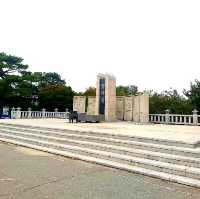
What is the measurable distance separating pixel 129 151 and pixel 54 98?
29.9 metres

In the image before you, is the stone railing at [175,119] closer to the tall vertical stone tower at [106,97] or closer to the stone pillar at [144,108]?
the stone pillar at [144,108]

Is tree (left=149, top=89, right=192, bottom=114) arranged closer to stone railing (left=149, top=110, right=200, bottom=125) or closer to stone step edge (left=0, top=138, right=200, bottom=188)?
stone railing (left=149, top=110, right=200, bottom=125)

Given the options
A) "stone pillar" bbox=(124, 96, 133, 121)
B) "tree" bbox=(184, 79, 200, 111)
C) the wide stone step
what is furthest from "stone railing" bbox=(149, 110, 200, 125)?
the wide stone step

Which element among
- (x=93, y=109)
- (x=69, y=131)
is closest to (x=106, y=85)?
(x=93, y=109)

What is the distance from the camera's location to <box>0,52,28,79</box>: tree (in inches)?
1442

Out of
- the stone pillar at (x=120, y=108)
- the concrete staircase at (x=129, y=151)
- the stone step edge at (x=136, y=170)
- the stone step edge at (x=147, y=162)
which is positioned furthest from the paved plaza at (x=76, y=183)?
the stone pillar at (x=120, y=108)

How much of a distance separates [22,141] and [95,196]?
312 inches

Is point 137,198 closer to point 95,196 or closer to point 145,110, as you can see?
point 95,196

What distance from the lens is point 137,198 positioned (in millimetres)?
5738

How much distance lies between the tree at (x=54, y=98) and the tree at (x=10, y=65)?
155 inches

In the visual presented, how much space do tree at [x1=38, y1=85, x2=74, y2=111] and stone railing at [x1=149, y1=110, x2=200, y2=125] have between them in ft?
62.5

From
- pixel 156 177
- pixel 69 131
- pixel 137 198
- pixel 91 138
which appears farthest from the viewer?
pixel 69 131

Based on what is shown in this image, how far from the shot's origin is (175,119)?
20438 mm

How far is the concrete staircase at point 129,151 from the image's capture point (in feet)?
24.6
